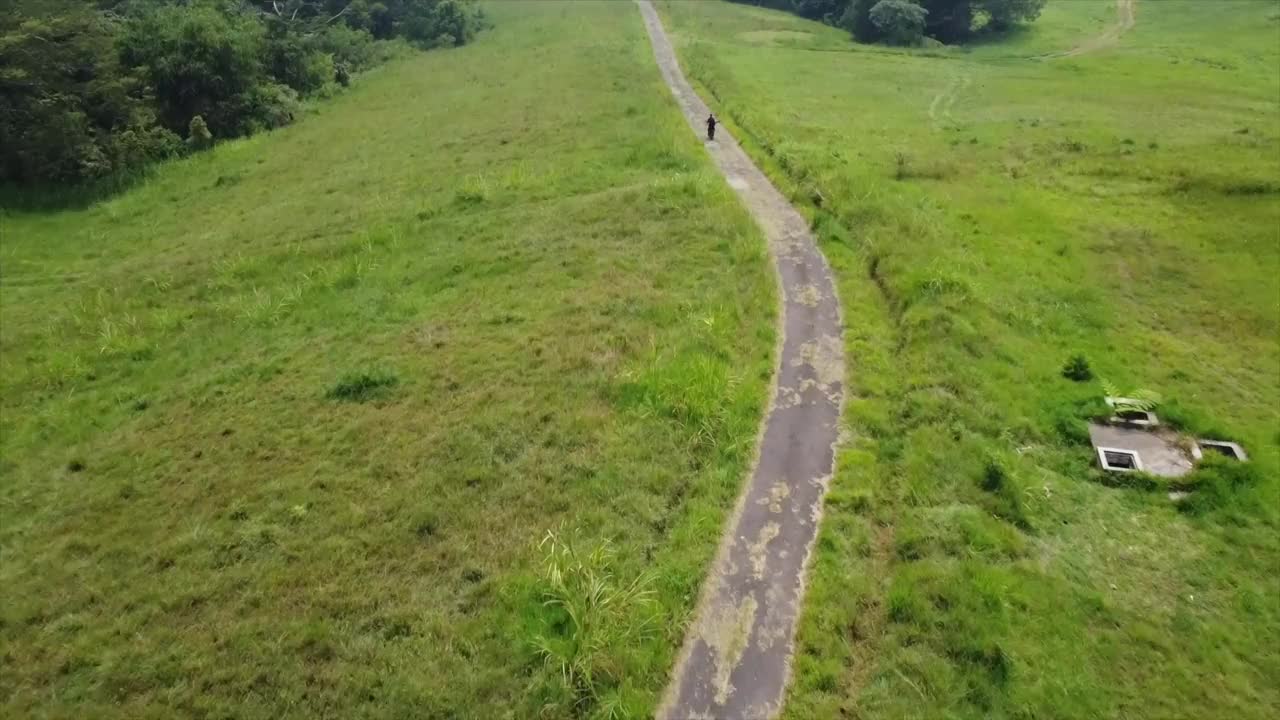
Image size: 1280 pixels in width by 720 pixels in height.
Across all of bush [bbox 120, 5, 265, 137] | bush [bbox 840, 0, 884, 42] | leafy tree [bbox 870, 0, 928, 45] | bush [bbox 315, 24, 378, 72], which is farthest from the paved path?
bush [bbox 840, 0, 884, 42]

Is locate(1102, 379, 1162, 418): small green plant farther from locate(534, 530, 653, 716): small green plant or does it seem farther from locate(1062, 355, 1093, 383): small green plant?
locate(534, 530, 653, 716): small green plant

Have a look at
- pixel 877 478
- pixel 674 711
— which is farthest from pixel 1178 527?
pixel 674 711

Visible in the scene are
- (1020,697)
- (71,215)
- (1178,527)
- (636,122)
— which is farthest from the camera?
(636,122)

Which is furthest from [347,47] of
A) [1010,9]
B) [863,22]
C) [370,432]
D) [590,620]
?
[590,620]

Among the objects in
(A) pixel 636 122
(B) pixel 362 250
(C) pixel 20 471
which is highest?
(A) pixel 636 122

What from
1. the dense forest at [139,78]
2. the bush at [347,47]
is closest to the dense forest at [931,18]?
the bush at [347,47]

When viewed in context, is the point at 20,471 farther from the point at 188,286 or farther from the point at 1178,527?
the point at 1178,527

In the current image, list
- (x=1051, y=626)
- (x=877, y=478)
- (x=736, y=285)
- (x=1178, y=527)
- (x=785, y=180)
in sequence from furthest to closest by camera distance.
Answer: (x=785, y=180) → (x=736, y=285) → (x=877, y=478) → (x=1178, y=527) → (x=1051, y=626)
